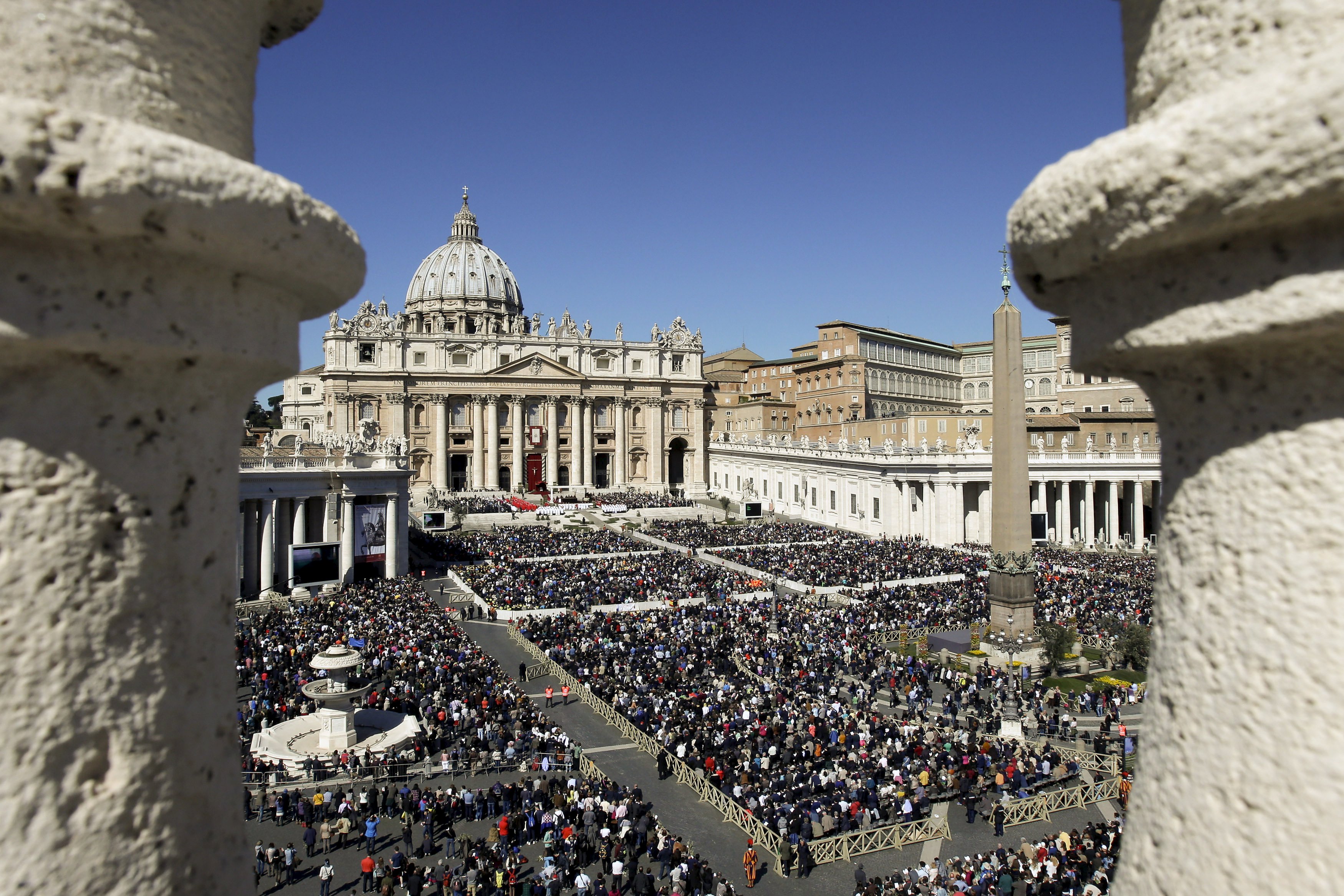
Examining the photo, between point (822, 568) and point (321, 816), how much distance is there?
25.1m

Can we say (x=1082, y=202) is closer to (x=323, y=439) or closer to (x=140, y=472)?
(x=140, y=472)

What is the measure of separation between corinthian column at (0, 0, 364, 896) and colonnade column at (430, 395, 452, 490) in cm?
7604

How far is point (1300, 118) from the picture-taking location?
1.58 metres

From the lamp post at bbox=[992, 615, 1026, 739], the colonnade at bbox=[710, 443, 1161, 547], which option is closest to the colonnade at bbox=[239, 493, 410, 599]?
the lamp post at bbox=[992, 615, 1026, 739]

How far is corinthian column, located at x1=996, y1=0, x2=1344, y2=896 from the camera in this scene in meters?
1.65

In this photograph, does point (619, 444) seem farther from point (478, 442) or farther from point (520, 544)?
point (520, 544)

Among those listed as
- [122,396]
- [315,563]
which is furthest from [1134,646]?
[315,563]

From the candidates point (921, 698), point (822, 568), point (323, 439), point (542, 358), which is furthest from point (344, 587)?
point (542, 358)

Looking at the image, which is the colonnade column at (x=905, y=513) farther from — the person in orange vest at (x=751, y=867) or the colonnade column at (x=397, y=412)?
the colonnade column at (x=397, y=412)

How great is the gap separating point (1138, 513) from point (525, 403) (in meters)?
51.2

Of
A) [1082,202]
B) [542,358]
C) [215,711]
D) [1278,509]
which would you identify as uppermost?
[542,358]

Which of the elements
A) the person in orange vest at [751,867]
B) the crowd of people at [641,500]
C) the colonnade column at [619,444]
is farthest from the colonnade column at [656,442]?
the person in orange vest at [751,867]

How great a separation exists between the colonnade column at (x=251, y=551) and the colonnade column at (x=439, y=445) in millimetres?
43895

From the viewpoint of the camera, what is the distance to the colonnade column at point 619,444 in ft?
270
